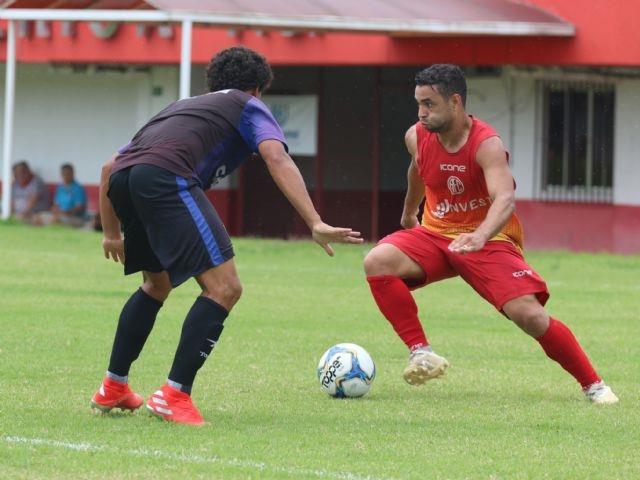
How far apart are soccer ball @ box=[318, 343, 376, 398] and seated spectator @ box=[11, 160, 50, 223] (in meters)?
20.1

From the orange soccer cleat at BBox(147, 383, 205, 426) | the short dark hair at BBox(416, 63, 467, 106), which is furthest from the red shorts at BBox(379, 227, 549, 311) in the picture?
the orange soccer cleat at BBox(147, 383, 205, 426)

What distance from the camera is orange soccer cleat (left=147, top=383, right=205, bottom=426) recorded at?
755cm

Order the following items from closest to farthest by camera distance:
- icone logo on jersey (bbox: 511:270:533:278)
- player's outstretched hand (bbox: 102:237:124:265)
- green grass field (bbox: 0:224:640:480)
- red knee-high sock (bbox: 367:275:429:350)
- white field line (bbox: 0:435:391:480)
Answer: white field line (bbox: 0:435:391:480) → green grass field (bbox: 0:224:640:480) → player's outstretched hand (bbox: 102:237:124:265) → icone logo on jersey (bbox: 511:270:533:278) → red knee-high sock (bbox: 367:275:429:350)

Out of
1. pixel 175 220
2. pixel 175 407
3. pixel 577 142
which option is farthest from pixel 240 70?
pixel 577 142

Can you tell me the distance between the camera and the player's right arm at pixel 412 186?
30.2 feet

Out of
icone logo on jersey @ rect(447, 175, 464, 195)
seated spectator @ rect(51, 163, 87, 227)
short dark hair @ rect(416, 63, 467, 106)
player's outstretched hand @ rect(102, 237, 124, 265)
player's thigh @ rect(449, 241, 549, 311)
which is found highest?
short dark hair @ rect(416, 63, 467, 106)

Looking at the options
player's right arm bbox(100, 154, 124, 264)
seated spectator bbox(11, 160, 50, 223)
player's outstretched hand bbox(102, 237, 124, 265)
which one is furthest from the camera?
seated spectator bbox(11, 160, 50, 223)

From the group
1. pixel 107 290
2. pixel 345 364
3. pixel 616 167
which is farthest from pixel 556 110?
pixel 345 364

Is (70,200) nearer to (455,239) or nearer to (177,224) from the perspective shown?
(455,239)

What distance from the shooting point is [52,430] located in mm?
7344

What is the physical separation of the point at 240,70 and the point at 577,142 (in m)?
16.8

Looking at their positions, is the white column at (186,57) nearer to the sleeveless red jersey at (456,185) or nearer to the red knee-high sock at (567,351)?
the sleeveless red jersey at (456,185)

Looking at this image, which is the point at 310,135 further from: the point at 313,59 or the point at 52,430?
the point at 52,430

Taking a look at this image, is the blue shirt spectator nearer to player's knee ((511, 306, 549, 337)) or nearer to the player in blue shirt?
player's knee ((511, 306, 549, 337))
